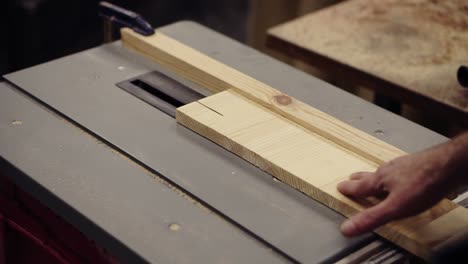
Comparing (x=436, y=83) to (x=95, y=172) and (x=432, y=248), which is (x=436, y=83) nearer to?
(x=432, y=248)

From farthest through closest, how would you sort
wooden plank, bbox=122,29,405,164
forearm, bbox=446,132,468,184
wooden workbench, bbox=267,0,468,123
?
wooden workbench, bbox=267,0,468,123, wooden plank, bbox=122,29,405,164, forearm, bbox=446,132,468,184

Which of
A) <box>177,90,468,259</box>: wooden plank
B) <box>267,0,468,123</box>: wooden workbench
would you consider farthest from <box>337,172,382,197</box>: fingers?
<box>267,0,468,123</box>: wooden workbench

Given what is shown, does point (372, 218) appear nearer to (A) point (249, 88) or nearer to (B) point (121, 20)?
(A) point (249, 88)

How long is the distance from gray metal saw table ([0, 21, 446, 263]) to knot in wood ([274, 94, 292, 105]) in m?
0.07

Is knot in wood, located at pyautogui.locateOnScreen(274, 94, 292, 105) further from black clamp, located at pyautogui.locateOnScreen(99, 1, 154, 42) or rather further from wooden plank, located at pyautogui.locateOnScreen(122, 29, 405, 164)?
black clamp, located at pyautogui.locateOnScreen(99, 1, 154, 42)

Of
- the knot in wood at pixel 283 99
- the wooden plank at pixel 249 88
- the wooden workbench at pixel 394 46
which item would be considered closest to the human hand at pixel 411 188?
the wooden plank at pixel 249 88

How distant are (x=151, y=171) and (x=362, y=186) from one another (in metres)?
0.31

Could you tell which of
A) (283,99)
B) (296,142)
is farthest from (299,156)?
(283,99)

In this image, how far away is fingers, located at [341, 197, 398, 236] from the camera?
41.9 inches

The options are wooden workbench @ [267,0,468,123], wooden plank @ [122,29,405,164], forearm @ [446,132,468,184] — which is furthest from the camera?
wooden workbench @ [267,0,468,123]

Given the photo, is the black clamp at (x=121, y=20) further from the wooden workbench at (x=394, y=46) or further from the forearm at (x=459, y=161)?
the forearm at (x=459, y=161)

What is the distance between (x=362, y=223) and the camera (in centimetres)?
107

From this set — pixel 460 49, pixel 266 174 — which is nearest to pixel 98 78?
pixel 266 174

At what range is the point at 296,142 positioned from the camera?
126 cm
